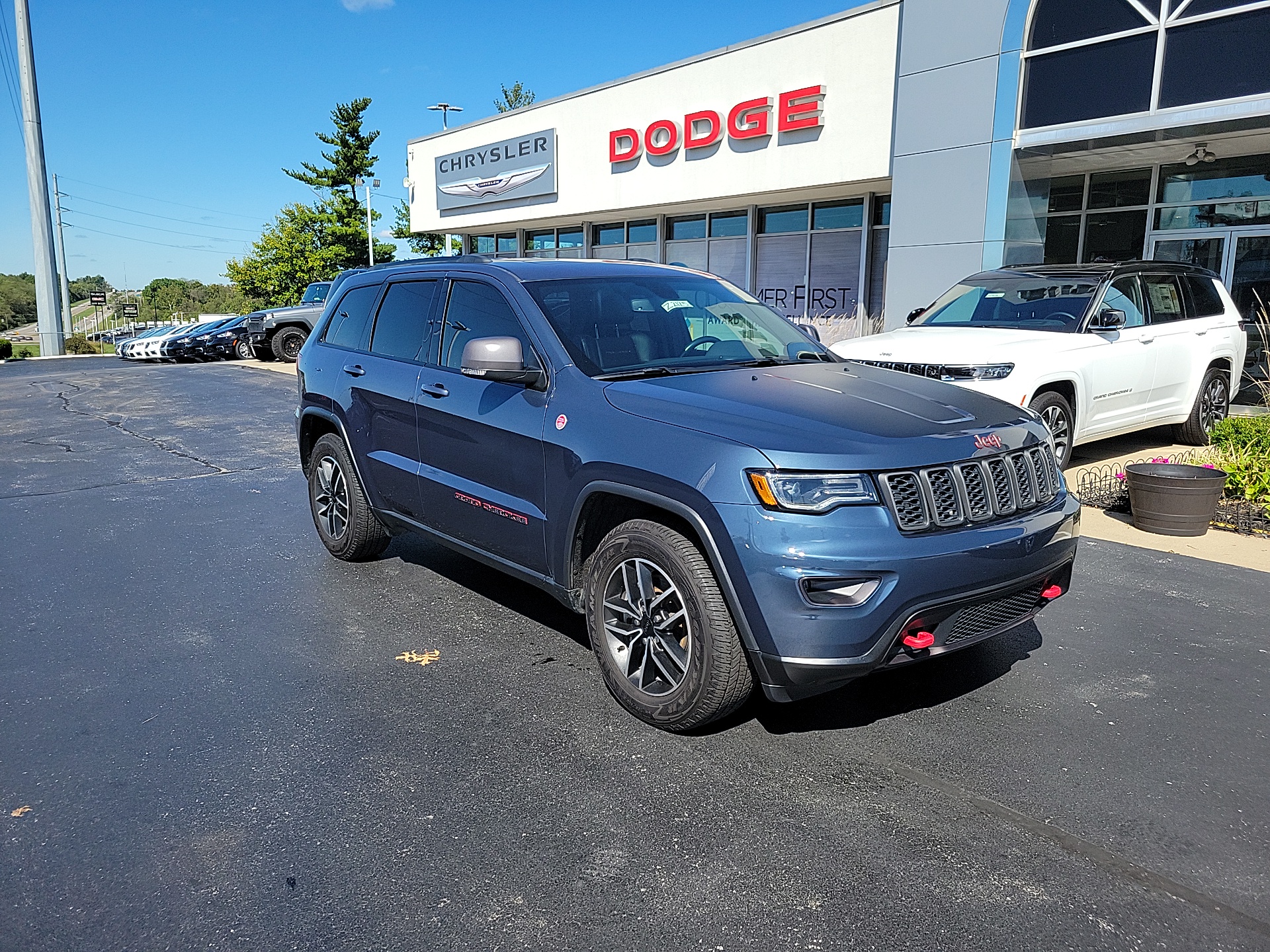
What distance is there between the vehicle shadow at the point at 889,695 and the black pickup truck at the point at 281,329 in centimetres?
2147

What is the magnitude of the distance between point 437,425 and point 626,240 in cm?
1878

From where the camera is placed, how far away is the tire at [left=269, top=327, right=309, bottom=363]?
23344mm

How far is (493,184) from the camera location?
2386 centimetres

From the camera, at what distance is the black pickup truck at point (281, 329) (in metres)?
23.3

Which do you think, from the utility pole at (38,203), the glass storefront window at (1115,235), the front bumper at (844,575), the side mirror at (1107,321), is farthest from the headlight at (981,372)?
the utility pole at (38,203)

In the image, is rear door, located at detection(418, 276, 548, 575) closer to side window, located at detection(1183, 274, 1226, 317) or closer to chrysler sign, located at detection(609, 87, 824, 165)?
side window, located at detection(1183, 274, 1226, 317)

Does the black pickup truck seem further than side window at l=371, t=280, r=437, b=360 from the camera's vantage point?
Yes

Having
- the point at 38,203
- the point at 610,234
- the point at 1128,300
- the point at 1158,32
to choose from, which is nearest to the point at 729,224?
the point at 610,234

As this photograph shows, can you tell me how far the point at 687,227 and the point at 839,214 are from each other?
4.25 metres

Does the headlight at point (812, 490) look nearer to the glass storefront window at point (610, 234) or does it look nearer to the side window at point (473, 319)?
the side window at point (473, 319)

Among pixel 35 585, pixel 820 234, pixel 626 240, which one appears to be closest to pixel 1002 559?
pixel 35 585

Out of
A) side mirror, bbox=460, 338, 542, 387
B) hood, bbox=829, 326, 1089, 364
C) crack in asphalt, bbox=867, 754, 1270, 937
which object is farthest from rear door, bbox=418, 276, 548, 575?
hood, bbox=829, 326, 1089, 364

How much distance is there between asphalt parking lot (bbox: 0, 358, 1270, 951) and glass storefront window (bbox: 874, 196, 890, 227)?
41.9ft

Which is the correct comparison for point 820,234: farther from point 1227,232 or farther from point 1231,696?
point 1231,696
